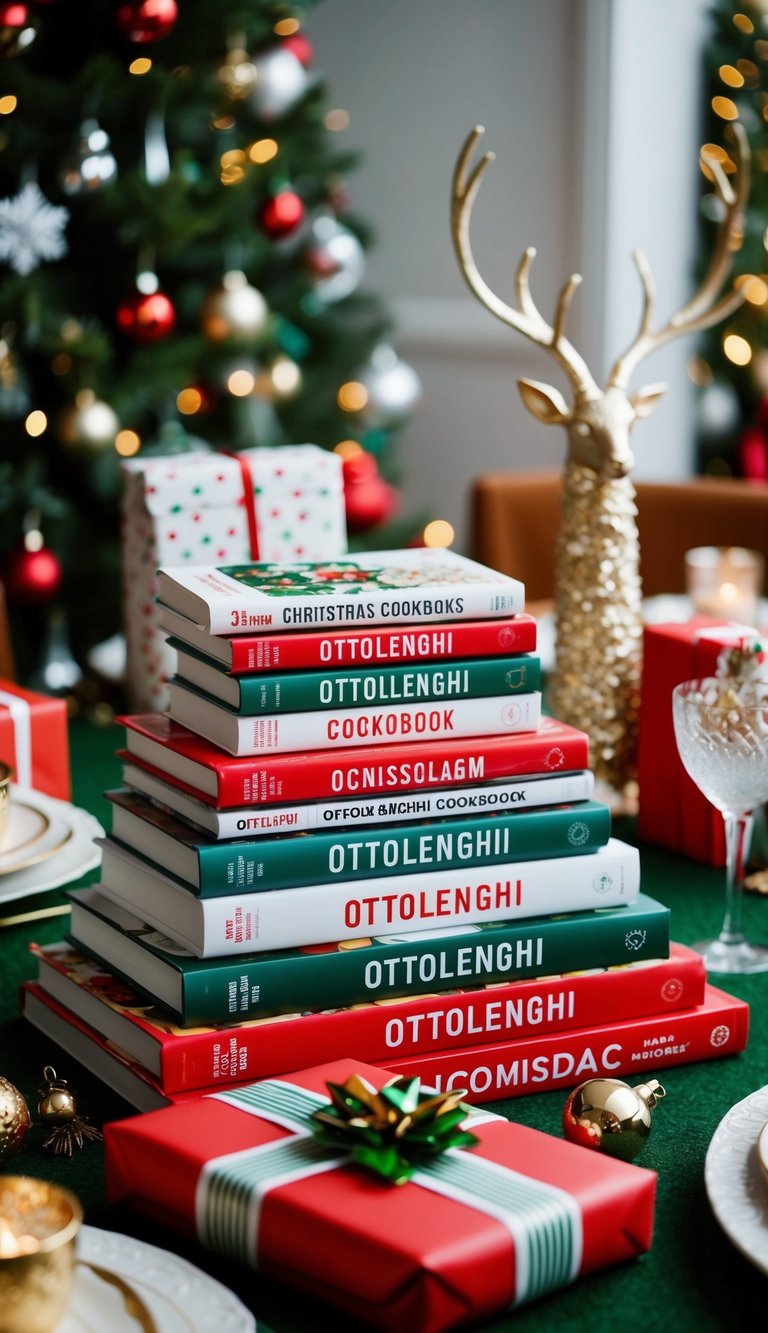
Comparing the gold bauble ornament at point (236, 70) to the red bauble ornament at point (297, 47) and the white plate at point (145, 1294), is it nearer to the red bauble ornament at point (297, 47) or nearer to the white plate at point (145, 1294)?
the red bauble ornament at point (297, 47)

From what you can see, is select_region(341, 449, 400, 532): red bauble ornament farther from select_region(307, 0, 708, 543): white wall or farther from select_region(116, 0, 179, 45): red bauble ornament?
select_region(116, 0, 179, 45): red bauble ornament

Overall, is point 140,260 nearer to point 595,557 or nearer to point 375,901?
point 595,557

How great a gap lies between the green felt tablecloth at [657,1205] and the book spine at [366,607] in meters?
0.29

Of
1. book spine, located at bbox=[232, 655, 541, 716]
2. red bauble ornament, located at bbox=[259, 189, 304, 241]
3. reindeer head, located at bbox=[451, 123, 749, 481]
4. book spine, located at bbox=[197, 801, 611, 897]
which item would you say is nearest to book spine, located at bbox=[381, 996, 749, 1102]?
book spine, located at bbox=[197, 801, 611, 897]

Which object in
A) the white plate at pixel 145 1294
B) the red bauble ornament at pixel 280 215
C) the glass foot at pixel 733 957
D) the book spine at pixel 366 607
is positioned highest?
the red bauble ornament at pixel 280 215

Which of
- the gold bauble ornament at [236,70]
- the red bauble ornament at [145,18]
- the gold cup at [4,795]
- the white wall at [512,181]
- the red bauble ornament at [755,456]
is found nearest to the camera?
the gold cup at [4,795]

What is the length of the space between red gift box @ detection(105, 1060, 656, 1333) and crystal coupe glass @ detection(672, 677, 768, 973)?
1.21 ft

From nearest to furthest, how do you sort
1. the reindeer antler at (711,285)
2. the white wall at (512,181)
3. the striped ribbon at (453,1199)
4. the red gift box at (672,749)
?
1. the striped ribbon at (453,1199)
2. the red gift box at (672,749)
3. the reindeer antler at (711,285)
4. the white wall at (512,181)

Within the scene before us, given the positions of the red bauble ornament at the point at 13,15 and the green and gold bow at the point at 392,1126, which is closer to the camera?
the green and gold bow at the point at 392,1126

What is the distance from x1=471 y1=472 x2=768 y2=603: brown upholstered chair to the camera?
2373 mm

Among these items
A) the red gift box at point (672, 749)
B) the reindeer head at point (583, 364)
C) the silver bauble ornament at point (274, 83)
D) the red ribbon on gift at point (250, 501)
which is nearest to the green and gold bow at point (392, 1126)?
the red gift box at point (672, 749)

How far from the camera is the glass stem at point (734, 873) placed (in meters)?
1.07

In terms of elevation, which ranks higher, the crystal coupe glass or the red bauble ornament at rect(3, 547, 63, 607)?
the crystal coupe glass

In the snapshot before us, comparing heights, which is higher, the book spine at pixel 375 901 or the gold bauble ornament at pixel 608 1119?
the book spine at pixel 375 901
